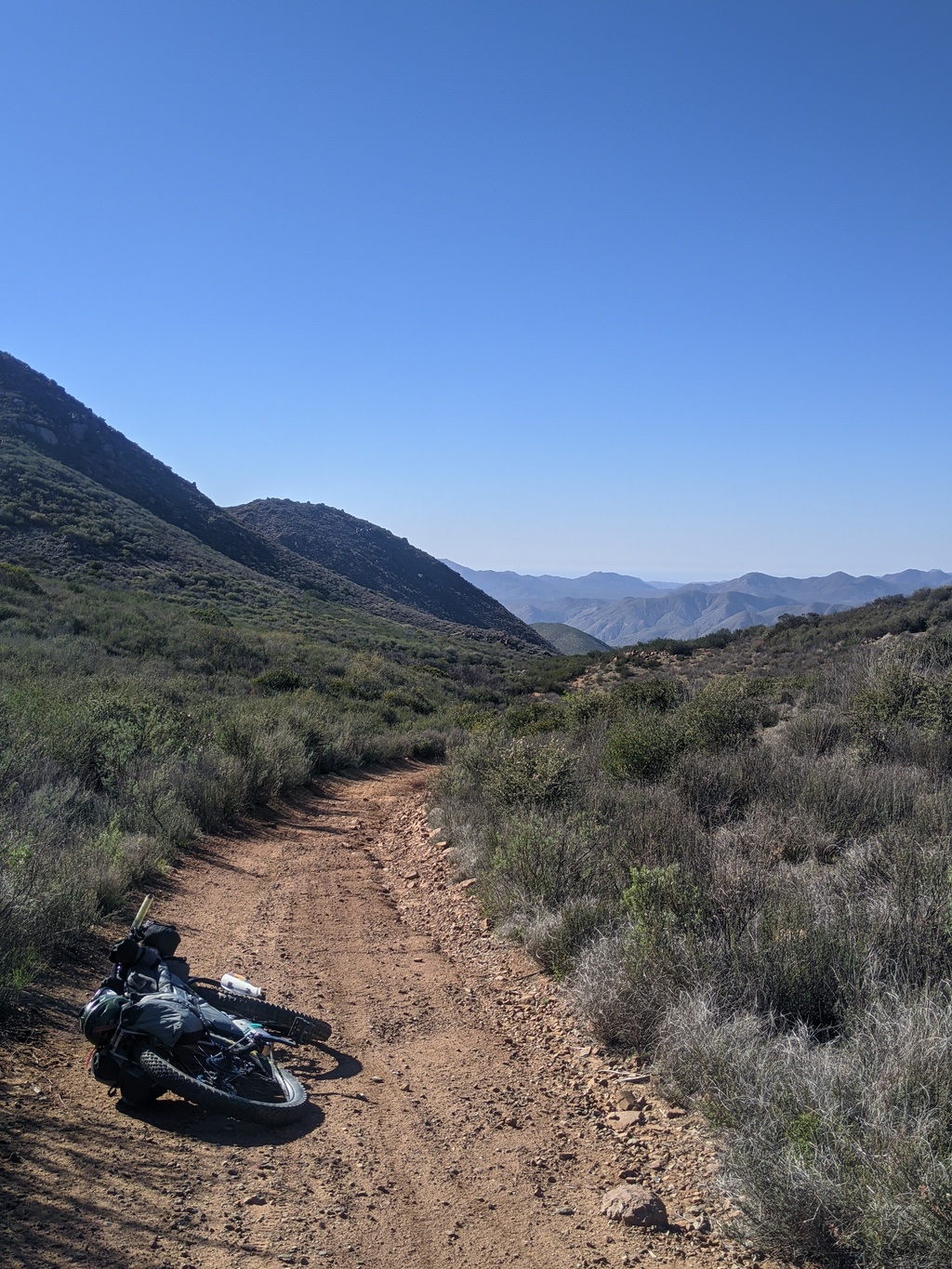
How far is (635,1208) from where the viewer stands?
3312 mm

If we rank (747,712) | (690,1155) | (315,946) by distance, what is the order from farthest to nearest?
(747,712)
(315,946)
(690,1155)

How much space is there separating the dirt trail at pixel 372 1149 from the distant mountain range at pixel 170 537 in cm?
2795

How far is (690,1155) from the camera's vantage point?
3.74m

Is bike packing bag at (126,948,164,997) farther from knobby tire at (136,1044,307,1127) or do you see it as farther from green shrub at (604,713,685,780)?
green shrub at (604,713,685,780)

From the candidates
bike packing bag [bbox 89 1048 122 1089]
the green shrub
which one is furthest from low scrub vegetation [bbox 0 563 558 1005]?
the green shrub

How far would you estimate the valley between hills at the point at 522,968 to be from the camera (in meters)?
3.14

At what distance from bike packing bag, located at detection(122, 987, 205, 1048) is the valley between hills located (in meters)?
0.33

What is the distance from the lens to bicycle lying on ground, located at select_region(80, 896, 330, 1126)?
12.4 feet

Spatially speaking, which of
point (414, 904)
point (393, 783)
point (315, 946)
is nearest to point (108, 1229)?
point (315, 946)

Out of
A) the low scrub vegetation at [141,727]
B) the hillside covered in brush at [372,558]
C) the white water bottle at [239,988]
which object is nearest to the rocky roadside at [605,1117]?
the white water bottle at [239,988]

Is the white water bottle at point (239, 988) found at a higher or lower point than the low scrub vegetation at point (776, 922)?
lower

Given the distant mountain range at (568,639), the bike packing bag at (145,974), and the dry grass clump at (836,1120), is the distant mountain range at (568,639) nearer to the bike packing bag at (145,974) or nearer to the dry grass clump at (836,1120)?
the dry grass clump at (836,1120)

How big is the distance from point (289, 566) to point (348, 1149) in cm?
6382

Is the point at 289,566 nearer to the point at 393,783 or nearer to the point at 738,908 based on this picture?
the point at 393,783
